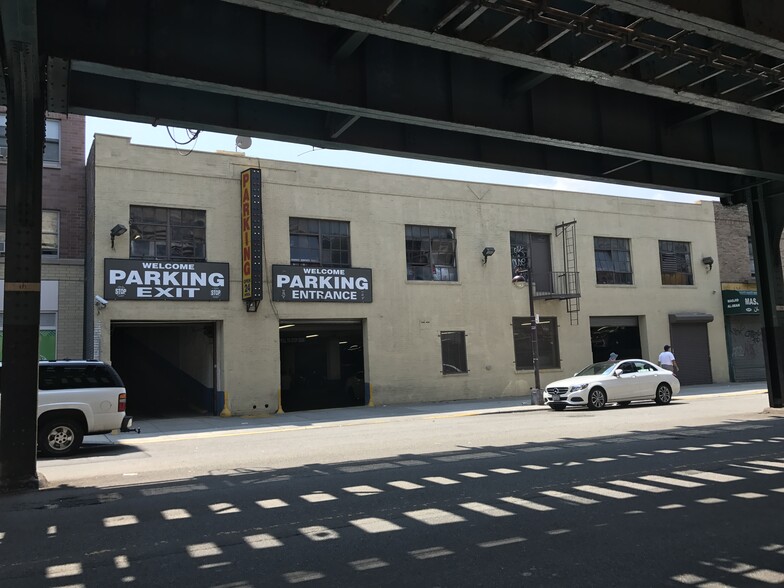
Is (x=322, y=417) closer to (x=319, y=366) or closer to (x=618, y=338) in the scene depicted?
(x=319, y=366)

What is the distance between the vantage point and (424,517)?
664 centimetres

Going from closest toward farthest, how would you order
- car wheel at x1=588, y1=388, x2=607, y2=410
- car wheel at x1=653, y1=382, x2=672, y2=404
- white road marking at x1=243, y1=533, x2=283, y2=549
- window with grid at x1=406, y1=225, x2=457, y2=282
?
white road marking at x1=243, y1=533, x2=283, y2=549 → car wheel at x1=588, y1=388, x2=607, y2=410 → car wheel at x1=653, y1=382, x2=672, y2=404 → window with grid at x1=406, y1=225, x2=457, y2=282

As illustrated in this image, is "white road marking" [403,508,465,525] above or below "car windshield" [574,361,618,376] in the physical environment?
below

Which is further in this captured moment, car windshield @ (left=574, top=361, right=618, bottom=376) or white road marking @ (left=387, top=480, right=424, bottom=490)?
car windshield @ (left=574, top=361, right=618, bottom=376)

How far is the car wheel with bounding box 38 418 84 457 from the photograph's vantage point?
12219 mm

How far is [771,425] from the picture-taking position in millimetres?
13586

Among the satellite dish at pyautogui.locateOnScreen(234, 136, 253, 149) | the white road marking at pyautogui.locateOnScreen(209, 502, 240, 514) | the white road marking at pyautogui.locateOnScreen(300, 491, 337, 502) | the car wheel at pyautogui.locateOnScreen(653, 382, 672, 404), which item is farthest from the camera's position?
the car wheel at pyautogui.locateOnScreen(653, 382, 672, 404)

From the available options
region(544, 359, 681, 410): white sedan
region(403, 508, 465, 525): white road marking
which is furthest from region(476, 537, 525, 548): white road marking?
region(544, 359, 681, 410): white sedan

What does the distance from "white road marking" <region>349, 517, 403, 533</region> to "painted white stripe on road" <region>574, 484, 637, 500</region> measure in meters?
2.65

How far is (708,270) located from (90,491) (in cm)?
3115

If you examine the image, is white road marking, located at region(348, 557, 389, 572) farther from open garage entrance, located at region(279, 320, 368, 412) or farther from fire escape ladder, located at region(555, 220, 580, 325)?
fire escape ladder, located at region(555, 220, 580, 325)

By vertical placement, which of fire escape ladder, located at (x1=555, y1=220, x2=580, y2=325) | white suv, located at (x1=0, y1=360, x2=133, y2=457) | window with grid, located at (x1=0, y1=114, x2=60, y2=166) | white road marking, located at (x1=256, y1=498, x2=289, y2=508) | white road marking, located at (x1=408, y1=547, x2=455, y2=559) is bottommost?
white road marking, located at (x1=408, y1=547, x2=455, y2=559)

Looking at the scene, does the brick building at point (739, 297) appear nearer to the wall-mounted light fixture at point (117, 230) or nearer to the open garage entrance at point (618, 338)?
the open garage entrance at point (618, 338)

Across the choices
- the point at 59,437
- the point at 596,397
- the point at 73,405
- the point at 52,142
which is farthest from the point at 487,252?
the point at 59,437
